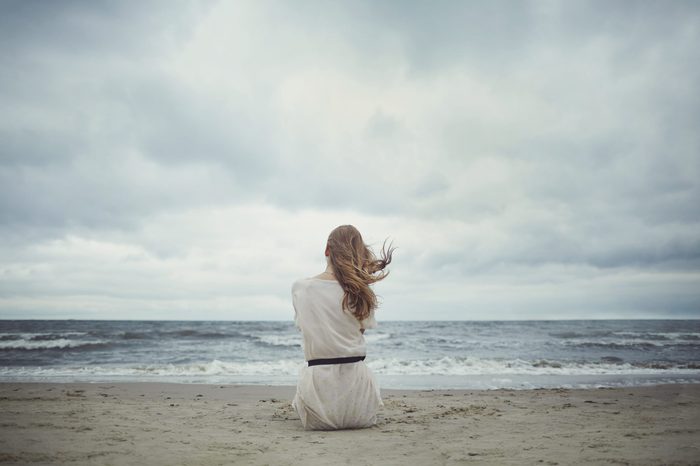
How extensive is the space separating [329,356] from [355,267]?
0.86 m

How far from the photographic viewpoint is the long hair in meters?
3.96

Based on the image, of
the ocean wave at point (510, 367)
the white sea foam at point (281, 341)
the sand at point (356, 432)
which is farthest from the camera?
the white sea foam at point (281, 341)

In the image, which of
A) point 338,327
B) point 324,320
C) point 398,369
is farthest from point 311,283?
point 398,369

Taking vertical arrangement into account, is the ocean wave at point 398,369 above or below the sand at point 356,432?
below

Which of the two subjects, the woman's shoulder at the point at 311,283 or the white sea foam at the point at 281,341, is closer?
the woman's shoulder at the point at 311,283

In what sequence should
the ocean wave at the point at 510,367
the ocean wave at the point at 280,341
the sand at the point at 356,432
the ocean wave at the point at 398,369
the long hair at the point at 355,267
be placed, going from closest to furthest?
the sand at the point at 356,432 → the long hair at the point at 355,267 → the ocean wave at the point at 398,369 → the ocean wave at the point at 510,367 → the ocean wave at the point at 280,341

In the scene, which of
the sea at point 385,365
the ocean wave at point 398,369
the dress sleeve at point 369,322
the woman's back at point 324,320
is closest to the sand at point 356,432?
the woman's back at point 324,320

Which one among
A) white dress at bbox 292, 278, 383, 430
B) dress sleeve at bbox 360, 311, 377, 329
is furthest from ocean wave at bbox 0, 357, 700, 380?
dress sleeve at bbox 360, 311, 377, 329

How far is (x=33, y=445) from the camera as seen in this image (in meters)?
3.48

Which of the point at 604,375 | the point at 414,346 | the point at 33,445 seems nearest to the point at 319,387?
the point at 33,445

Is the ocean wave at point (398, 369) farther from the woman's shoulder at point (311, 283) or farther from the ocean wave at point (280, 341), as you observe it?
the woman's shoulder at point (311, 283)

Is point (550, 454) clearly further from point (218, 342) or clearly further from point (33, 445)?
point (218, 342)

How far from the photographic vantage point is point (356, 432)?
4148 mm

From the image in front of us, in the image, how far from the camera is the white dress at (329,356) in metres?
4.03
